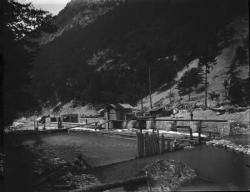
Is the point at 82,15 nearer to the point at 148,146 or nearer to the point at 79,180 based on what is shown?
the point at 148,146

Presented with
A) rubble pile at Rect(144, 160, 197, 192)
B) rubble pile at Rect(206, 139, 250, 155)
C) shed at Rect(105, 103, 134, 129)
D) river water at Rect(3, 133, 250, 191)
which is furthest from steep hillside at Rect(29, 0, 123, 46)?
rubble pile at Rect(144, 160, 197, 192)

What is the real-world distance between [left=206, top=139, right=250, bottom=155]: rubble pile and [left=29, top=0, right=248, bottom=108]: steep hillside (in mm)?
29641

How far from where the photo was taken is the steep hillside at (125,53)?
264 ft

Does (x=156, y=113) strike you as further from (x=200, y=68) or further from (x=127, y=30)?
(x=127, y=30)

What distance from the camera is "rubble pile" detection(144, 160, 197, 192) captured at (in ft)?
45.2

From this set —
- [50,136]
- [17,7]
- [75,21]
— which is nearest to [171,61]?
[50,136]

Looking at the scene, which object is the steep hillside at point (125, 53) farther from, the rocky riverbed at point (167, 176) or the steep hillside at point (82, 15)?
the rocky riverbed at point (167, 176)

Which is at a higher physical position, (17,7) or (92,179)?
(17,7)

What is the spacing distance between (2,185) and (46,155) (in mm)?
13695

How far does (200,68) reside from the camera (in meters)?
76.6

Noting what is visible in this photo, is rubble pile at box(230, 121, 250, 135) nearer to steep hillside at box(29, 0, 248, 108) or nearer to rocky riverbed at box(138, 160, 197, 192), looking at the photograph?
rocky riverbed at box(138, 160, 197, 192)

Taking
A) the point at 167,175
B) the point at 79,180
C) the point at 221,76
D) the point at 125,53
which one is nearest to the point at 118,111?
the point at 79,180

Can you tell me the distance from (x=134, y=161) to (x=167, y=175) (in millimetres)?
9506

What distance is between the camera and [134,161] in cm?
2441
